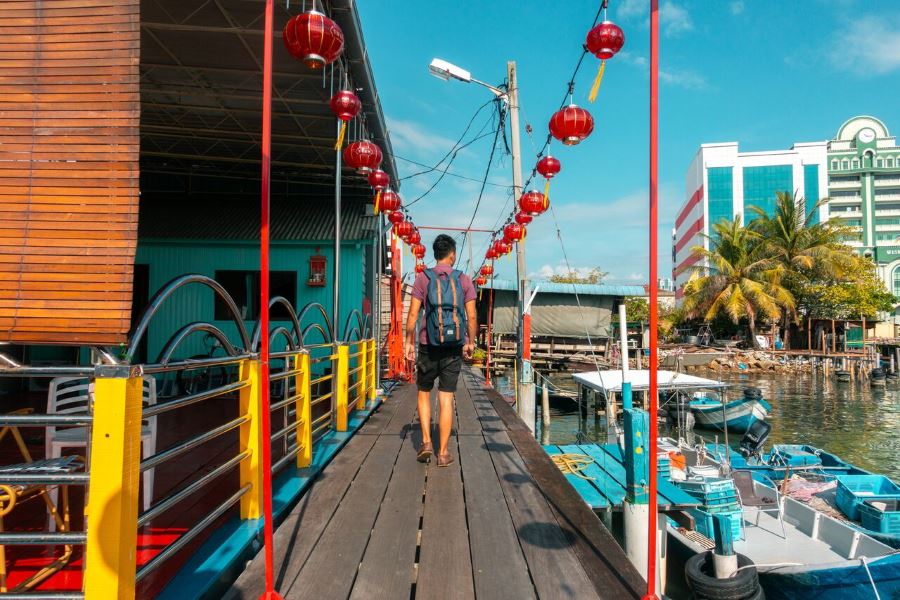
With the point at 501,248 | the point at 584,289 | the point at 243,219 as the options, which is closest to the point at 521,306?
the point at 501,248

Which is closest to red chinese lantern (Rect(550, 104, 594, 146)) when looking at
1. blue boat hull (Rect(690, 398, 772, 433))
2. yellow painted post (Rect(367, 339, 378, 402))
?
yellow painted post (Rect(367, 339, 378, 402))

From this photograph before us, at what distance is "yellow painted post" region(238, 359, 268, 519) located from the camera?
9.36ft

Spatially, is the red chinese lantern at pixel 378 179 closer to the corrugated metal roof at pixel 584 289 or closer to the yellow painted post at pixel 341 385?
the yellow painted post at pixel 341 385

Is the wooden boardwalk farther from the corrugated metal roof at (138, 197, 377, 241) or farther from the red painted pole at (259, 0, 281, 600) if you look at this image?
the corrugated metal roof at (138, 197, 377, 241)

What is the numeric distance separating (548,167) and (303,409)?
18.3 ft

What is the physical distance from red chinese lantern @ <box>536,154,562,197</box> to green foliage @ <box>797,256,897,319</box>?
29.7m

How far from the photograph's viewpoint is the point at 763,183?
5538 centimetres

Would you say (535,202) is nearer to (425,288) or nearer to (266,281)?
(425,288)

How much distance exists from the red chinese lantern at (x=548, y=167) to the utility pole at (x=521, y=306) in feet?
6.95

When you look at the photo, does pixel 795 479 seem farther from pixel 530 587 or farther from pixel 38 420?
pixel 38 420

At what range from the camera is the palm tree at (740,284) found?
30.2 metres

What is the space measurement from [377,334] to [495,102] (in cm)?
584

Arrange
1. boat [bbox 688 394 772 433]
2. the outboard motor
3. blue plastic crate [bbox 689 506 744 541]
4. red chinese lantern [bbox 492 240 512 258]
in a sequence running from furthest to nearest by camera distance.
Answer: boat [bbox 688 394 772 433]
the outboard motor
red chinese lantern [bbox 492 240 512 258]
blue plastic crate [bbox 689 506 744 541]

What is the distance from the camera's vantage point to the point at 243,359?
279cm
